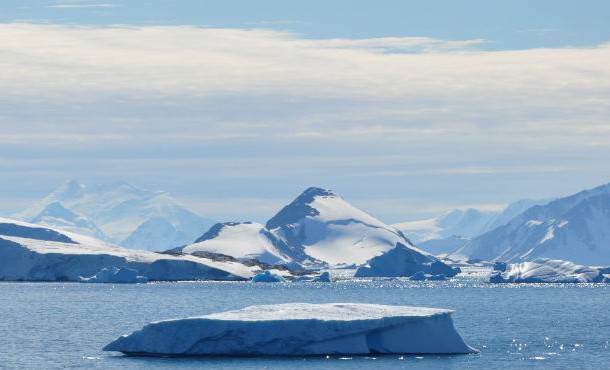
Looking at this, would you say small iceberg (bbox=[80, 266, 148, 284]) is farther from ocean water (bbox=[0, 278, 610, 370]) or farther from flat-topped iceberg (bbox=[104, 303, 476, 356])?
flat-topped iceberg (bbox=[104, 303, 476, 356])

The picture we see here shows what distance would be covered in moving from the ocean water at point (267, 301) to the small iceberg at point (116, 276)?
32482mm

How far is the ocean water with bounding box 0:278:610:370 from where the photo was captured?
2282 inches

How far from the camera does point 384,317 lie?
187 feet

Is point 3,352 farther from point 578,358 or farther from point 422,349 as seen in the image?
point 578,358

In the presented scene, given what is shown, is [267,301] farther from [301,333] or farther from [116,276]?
[301,333]

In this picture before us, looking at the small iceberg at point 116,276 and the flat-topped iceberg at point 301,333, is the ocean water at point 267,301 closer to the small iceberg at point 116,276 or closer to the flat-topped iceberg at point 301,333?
the flat-topped iceberg at point 301,333

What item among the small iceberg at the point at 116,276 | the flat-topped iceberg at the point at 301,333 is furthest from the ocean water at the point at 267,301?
the small iceberg at the point at 116,276

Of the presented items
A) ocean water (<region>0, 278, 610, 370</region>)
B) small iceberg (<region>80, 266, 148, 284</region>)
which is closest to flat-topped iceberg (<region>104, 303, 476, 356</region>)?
ocean water (<region>0, 278, 610, 370</region>)

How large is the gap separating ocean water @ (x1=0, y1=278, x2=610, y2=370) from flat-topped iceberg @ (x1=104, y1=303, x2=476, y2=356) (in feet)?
2.23

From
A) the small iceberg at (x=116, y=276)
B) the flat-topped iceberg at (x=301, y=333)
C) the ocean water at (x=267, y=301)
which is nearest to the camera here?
the flat-topped iceberg at (x=301, y=333)

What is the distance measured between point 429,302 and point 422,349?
69375 millimetres

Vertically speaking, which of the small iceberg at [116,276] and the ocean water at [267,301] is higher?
the small iceberg at [116,276]

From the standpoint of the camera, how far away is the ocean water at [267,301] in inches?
2282

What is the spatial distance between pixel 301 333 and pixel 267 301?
70841 millimetres
